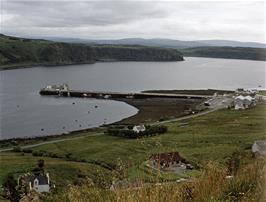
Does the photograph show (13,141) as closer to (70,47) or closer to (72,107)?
(72,107)

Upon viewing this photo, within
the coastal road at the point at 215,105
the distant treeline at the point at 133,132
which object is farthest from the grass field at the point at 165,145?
the coastal road at the point at 215,105

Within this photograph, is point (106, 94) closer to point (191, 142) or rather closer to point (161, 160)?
point (191, 142)

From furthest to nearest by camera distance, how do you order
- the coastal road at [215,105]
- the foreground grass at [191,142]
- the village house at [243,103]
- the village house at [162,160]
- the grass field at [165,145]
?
the village house at [243,103] → the coastal road at [215,105] → the foreground grass at [191,142] → the grass field at [165,145] → the village house at [162,160]

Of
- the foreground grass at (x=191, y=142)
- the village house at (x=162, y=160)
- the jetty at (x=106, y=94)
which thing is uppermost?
the village house at (x=162, y=160)

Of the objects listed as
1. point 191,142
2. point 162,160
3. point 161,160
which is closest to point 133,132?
point 191,142

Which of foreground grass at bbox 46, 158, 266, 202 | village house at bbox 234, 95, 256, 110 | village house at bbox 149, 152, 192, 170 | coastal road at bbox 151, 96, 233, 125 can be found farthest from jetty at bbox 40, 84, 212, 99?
foreground grass at bbox 46, 158, 266, 202

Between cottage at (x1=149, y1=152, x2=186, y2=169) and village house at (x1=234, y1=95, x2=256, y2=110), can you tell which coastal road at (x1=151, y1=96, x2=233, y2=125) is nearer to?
village house at (x1=234, y1=95, x2=256, y2=110)

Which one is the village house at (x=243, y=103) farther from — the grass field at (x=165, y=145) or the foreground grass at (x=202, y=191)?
the foreground grass at (x=202, y=191)

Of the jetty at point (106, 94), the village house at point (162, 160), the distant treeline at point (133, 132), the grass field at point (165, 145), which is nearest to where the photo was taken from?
the village house at point (162, 160)

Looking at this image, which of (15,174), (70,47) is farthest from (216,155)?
(70,47)
